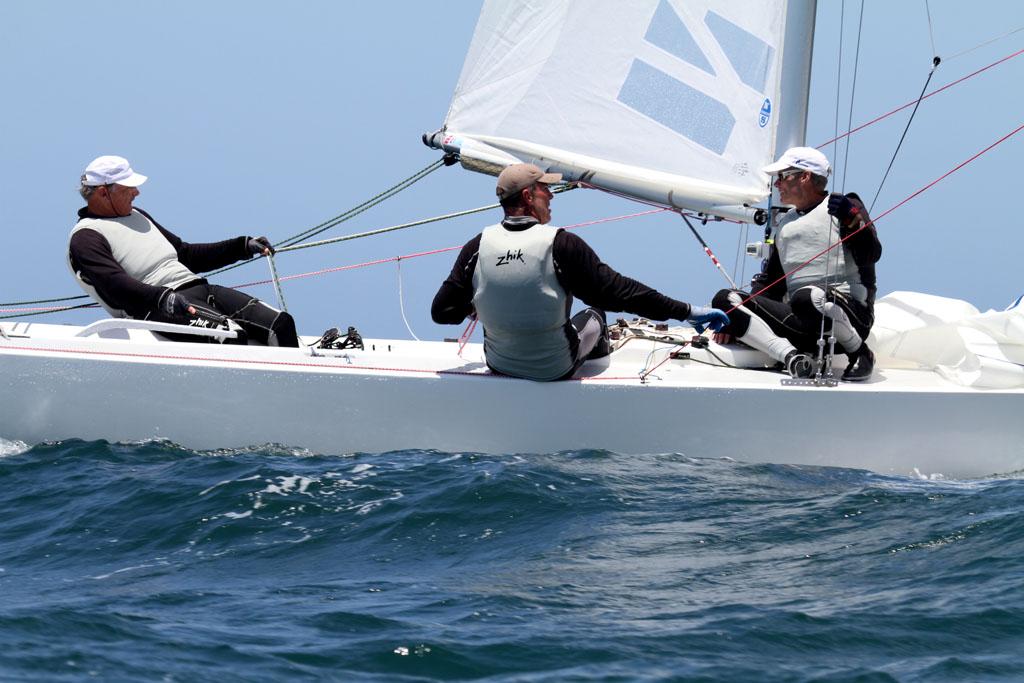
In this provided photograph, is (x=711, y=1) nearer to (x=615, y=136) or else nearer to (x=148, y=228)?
(x=615, y=136)

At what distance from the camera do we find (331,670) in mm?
3375

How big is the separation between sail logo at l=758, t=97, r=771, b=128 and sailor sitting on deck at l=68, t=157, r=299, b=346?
2.52 m

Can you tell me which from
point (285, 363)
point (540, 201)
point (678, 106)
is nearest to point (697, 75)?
point (678, 106)

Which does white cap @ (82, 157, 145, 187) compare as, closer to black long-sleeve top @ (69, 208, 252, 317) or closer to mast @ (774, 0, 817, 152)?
black long-sleeve top @ (69, 208, 252, 317)

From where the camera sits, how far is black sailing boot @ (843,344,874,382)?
595 cm

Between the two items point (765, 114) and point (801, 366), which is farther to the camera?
point (765, 114)

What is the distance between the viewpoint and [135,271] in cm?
656

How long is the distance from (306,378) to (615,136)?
84.9 inches

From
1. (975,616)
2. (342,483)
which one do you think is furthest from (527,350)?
(975,616)

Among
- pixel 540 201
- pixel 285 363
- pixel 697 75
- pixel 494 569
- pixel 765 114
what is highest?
pixel 697 75

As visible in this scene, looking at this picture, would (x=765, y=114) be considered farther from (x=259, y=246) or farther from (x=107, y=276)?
(x=107, y=276)

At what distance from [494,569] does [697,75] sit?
351cm

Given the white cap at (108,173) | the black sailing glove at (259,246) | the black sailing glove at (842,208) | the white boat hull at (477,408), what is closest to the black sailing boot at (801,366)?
the white boat hull at (477,408)

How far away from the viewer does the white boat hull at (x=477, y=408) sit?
5781 millimetres
